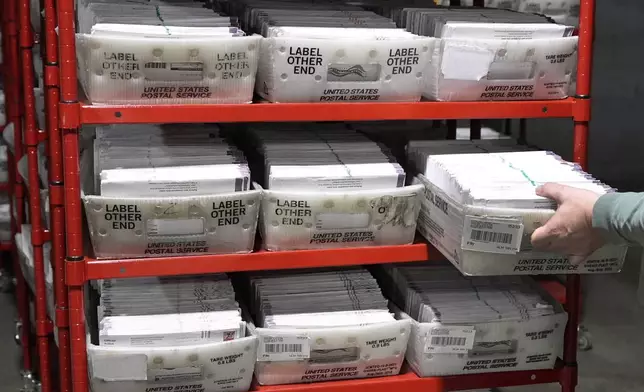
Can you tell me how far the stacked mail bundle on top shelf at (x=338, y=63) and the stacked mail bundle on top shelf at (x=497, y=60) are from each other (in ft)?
0.23

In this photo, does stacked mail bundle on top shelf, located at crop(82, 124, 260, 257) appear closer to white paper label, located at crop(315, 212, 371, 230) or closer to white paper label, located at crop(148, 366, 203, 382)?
white paper label, located at crop(315, 212, 371, 230)

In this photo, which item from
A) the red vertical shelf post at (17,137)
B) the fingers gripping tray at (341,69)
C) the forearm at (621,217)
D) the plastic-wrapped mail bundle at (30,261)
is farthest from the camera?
the red vertical shelf post at (17,137)

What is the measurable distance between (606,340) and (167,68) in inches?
117

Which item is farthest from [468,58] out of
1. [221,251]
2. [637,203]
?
[221,251]

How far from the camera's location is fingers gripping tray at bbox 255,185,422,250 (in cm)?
229

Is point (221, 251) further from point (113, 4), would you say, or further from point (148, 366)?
point (113, 4)

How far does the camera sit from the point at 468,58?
234 cm

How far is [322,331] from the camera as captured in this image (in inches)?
93.0

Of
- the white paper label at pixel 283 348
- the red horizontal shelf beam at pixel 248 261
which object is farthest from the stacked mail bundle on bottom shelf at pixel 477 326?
the white paper label at pixel 283 348

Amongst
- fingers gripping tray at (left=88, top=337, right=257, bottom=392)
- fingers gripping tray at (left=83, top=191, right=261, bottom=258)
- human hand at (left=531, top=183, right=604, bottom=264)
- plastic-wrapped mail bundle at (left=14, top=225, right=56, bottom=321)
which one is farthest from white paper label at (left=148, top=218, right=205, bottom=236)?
plastic-wrapped mail bundle at (left=14, top=225, right=56, bottom=321)

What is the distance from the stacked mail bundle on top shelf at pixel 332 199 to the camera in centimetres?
230

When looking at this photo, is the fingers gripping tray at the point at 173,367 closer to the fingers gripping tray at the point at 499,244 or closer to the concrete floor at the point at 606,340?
the fingers gripping tray at the point at 499,244

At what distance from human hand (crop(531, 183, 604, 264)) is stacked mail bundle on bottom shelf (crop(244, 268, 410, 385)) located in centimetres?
52

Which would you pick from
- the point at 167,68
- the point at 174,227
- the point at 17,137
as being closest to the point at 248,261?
the point at 174,227
